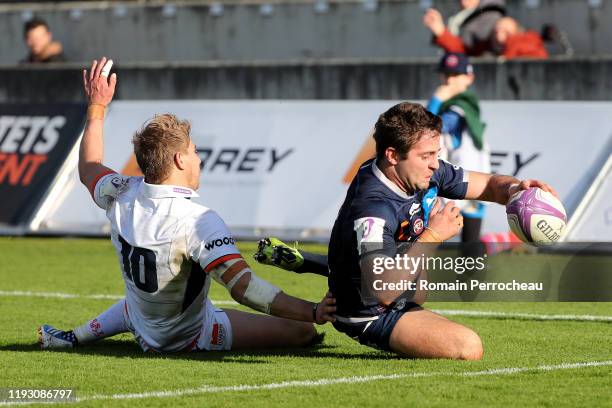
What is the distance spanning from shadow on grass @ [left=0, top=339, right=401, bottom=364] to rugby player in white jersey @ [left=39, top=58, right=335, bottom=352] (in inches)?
3.9

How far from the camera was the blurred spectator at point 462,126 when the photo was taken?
1359 cm

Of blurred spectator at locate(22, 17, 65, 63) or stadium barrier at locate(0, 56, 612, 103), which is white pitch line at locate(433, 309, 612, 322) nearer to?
stadium barrier at locate(0, 56, 612, 103)

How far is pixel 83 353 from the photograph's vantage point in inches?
333

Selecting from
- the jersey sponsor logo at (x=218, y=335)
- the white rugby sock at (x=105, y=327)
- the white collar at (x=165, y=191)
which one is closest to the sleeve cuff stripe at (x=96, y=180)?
the white collar at (x=165, y=191)

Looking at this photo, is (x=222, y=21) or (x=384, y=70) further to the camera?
(x=222, y=21)

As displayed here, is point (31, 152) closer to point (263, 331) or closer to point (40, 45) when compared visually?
point (40, 45)

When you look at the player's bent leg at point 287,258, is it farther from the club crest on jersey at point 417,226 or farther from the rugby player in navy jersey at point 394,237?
the club crest on jersey at point 417,226

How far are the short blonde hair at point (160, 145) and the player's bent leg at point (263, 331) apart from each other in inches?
46.1

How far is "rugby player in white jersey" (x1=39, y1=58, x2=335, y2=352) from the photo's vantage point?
7.75 metres

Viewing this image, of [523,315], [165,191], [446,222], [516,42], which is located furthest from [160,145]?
[516,42]

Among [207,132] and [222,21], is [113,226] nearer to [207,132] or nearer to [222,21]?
[207,132]

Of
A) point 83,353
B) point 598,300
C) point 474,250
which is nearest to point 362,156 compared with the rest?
point 474,250

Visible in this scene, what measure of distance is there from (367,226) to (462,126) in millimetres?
6032

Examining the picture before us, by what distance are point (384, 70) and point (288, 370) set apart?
36.4 ft
